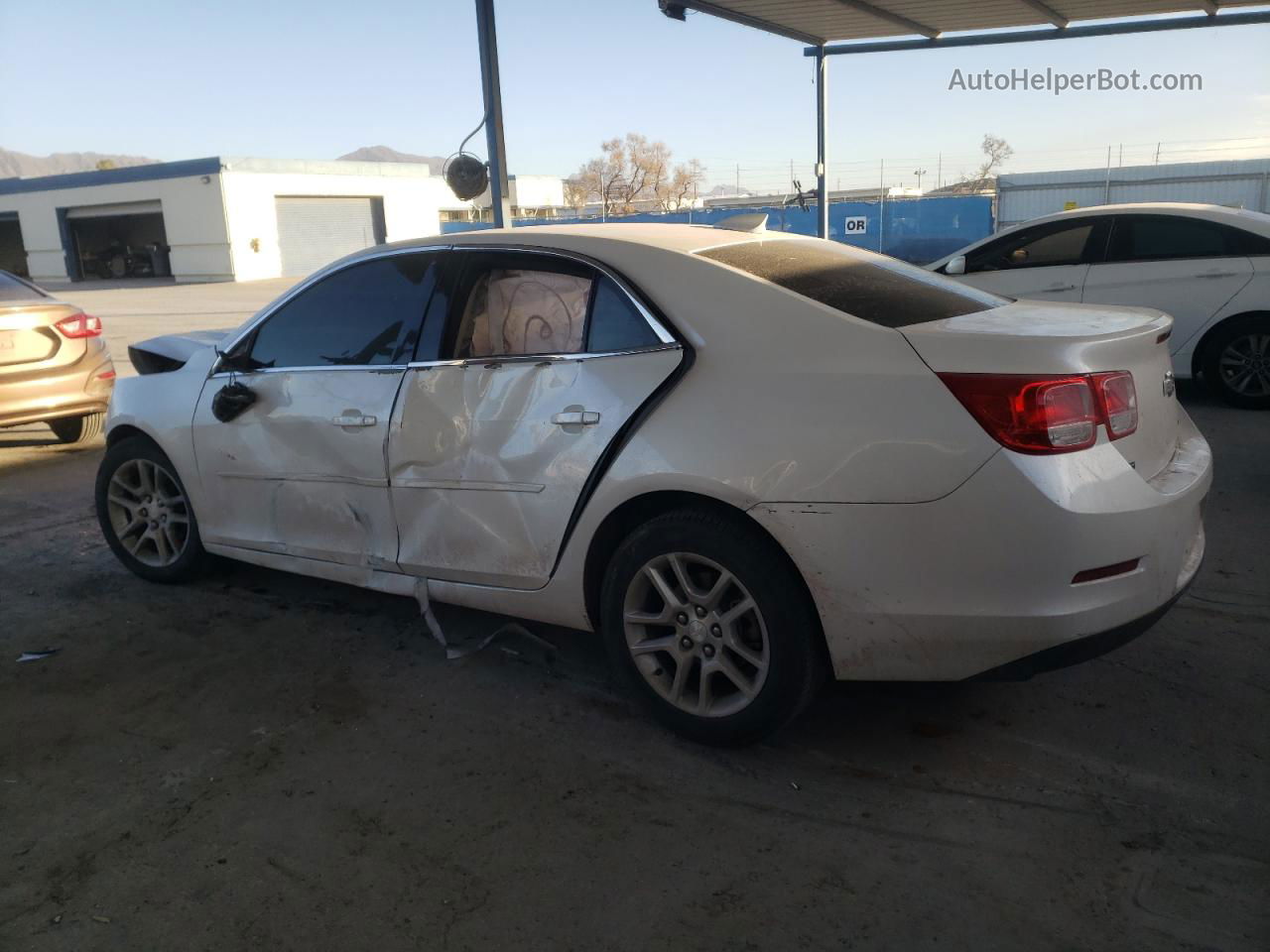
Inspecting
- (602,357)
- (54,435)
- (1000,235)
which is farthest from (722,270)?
(54,435)

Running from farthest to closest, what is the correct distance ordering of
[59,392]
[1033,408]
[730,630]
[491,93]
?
1. [491,93]
2. [59,392]
3. [730,630]
4. [1033,408]

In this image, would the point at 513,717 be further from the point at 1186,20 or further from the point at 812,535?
the point at 1186,20

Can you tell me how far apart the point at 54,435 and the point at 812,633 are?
8.42 m

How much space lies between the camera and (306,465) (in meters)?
4.04

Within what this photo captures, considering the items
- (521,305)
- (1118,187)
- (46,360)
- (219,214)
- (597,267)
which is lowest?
(46,360)

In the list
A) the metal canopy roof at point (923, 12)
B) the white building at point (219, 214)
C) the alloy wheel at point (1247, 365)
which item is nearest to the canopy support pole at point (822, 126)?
the metal canopy roof at point (923, 12)

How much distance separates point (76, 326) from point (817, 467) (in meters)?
7.23

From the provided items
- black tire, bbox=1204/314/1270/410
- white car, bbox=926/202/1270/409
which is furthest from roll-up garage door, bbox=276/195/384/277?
black tire, bbox=1204/314/1270/410

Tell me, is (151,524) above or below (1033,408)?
below

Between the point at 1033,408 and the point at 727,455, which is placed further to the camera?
the point at 727,455

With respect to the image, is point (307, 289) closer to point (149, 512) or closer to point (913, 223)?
point (149, 512)

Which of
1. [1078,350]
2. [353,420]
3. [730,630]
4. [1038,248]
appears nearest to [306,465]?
[353,420]

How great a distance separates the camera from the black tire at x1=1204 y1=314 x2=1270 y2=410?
7930mm

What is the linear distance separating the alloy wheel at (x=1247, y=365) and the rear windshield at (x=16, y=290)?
9.37 m
